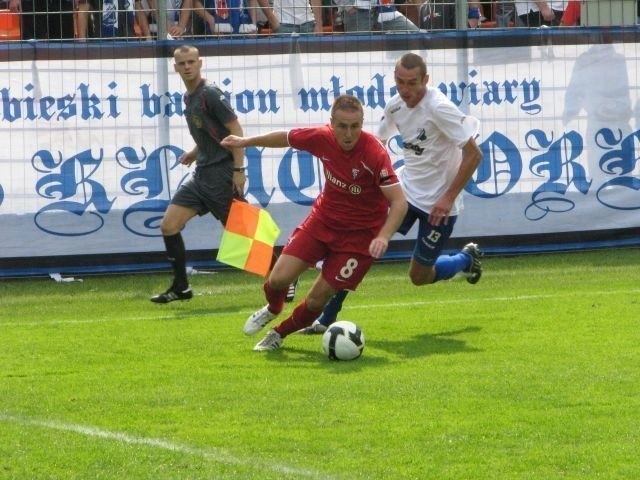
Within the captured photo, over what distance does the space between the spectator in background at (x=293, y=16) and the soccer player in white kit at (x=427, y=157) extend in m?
4.43

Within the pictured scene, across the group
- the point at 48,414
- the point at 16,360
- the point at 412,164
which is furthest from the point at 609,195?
the point at 48,414

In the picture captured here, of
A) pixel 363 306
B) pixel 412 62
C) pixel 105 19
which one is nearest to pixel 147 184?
pixel 105 19

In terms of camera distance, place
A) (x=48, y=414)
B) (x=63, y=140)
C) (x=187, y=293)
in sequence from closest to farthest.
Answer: (x=48, y=414) → (x=187, y=293) → (x=63, y=140)

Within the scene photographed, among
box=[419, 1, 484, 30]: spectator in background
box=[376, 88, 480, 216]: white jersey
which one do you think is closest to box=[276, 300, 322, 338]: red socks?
box=[376, 88, 480, 216]: white jersey

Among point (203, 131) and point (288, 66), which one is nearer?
point (203, 131)

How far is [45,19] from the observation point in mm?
14094

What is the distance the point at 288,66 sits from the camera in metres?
14.3

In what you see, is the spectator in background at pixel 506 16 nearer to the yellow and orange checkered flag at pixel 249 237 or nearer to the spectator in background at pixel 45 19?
the spectator in background at pixel 45 19

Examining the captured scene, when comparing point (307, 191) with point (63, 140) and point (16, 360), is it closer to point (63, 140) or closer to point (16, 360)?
point (63, 140)

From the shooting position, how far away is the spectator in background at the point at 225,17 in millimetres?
14406

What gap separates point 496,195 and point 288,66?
2542mm

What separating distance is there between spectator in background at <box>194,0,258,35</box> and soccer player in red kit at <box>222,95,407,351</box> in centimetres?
541

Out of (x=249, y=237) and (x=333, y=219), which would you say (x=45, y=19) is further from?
(x=333, y=219)

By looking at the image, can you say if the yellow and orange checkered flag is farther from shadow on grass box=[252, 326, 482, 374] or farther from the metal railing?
the metal railing
